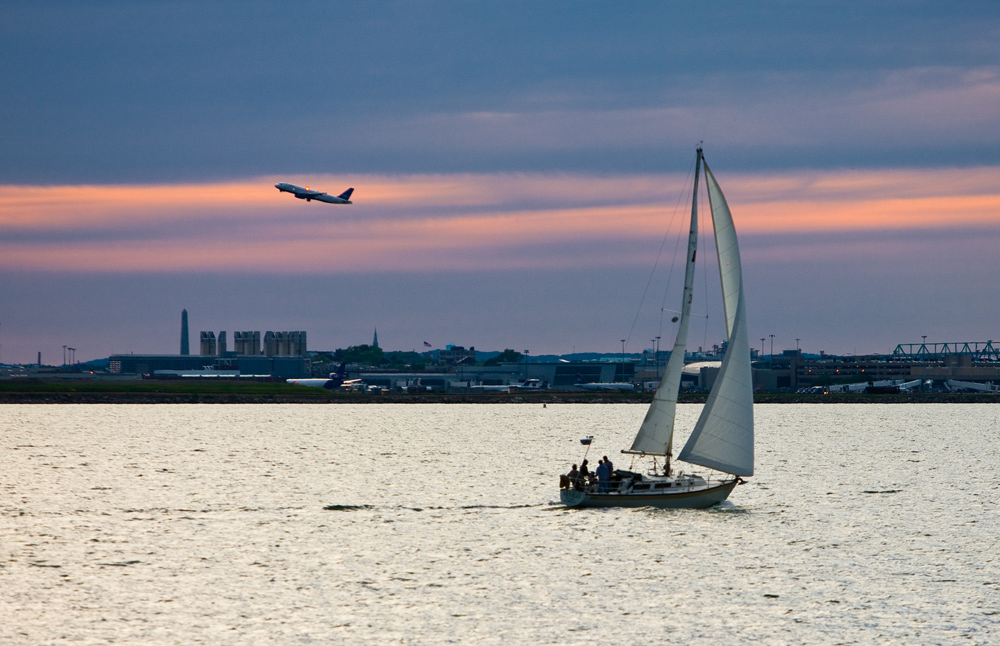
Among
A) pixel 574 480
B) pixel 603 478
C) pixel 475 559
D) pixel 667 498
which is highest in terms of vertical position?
pixel 603 478

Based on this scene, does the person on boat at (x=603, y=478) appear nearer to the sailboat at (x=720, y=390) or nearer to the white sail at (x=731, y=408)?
the sailboat at (x=720, y=390)

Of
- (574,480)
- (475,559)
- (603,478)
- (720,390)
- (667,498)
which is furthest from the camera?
(574,480)

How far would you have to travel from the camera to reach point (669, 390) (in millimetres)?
57906

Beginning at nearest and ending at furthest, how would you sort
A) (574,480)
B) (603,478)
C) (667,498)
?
(667,498) → (603,478) → (574,480)

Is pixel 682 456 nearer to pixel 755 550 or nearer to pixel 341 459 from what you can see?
pixel 755 550

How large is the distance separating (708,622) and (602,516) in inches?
972

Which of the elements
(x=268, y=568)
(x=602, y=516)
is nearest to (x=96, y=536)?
(x=268, y=568)

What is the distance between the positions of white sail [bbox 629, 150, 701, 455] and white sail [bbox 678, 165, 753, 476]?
4.74ft

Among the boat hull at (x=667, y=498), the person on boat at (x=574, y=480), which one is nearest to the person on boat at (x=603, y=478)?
the boat hull at (x=667, y=498)

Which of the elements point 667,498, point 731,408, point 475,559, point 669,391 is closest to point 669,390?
point 669,391

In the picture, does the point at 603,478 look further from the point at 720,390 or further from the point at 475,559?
the point at 475,559

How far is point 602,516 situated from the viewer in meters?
62.6

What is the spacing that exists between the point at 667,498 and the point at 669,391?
651cm

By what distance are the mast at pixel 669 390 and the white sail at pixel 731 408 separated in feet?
4.66
